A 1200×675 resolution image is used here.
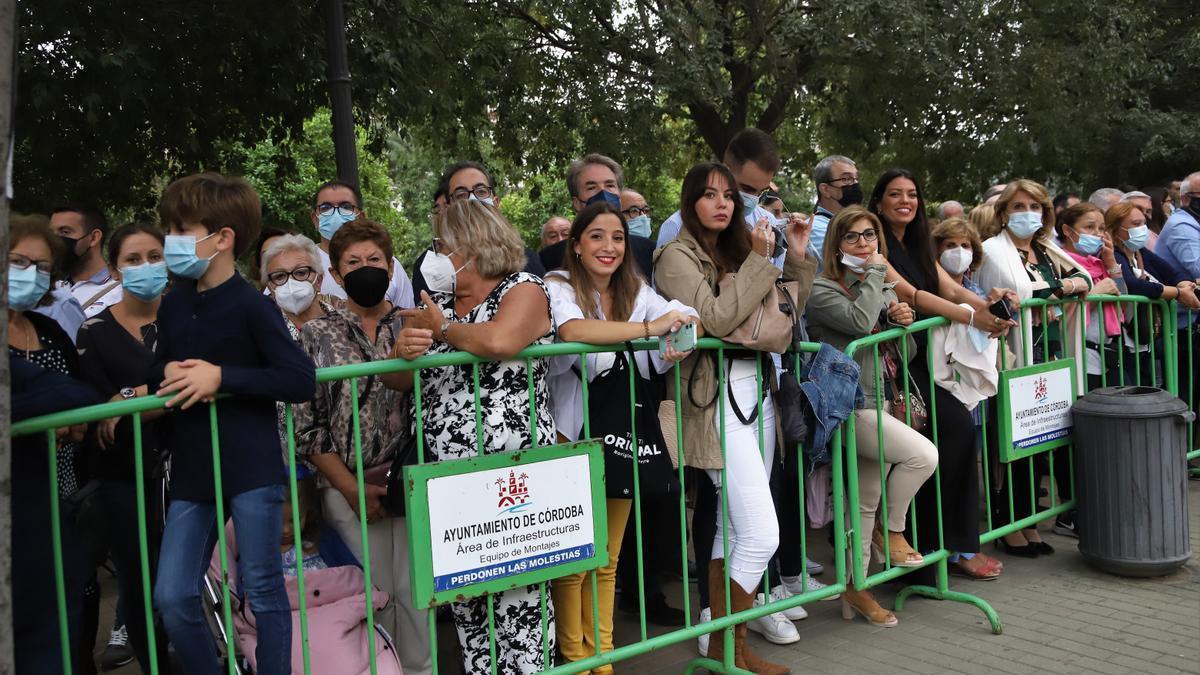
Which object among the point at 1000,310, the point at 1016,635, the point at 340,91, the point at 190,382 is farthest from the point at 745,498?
the point at 340,91

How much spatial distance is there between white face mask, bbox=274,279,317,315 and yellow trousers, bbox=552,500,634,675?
1549mm

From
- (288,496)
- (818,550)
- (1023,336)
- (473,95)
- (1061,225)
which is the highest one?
(473,95)

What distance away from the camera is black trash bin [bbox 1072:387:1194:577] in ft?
18.4

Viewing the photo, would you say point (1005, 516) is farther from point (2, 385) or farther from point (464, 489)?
point (2, 385)

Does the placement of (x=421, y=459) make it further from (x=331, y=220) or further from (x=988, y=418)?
(x=988, y=418)

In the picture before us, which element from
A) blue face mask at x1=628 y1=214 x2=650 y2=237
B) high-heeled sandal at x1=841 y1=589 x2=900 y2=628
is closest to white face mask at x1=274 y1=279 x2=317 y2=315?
blue face mask at x1=628 y1=214 x2=650 y2=237

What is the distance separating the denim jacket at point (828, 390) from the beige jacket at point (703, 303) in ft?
1.83

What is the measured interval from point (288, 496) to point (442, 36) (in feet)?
25.4

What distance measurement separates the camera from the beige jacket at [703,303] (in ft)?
14.5


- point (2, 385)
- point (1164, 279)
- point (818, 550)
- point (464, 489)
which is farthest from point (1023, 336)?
point (2, 385)

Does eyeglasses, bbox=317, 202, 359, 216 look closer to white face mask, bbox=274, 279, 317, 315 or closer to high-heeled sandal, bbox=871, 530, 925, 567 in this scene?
white face mask, bbox=274, 279, 317, 315

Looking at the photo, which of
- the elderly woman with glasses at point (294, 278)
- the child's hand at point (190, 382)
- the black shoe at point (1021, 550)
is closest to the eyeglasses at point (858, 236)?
the black shoe at point (1021, 550)

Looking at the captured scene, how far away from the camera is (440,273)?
4066 millimetres

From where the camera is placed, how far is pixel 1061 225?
7355mm
